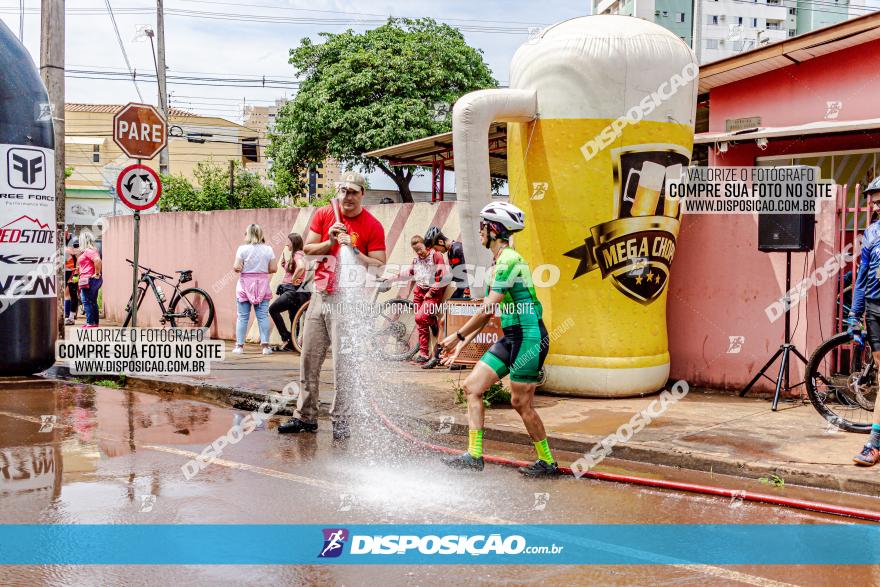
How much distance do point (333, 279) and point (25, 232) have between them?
5367 millimetres

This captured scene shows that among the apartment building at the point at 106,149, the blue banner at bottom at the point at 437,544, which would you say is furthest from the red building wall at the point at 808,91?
the apartment building at the point at 106,149

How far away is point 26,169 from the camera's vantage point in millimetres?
10570

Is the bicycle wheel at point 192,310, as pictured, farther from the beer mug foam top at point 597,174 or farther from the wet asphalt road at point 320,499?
the beer mug foam top at point 597,174

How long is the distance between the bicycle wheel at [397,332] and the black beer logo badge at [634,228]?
12.5 ft

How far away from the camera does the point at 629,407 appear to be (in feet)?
28.6

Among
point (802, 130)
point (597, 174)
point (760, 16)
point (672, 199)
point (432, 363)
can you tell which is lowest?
point (432, 363)

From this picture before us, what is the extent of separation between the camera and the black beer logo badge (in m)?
8.98

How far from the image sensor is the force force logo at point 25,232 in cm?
1055

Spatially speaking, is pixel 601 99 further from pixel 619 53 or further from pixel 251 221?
pixel 251 221

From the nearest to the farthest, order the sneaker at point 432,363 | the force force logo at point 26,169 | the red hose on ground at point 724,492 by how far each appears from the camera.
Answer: the red hose on ground at point 724,492 < the force force logo at point 26,169 < the sneaker at point 432,363

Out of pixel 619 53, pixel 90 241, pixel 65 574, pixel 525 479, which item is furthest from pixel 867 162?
pixel 90 241

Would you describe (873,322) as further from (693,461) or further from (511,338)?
(511,338)

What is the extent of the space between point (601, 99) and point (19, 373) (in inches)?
323

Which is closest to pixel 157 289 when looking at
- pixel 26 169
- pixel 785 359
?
pixel 26 169
